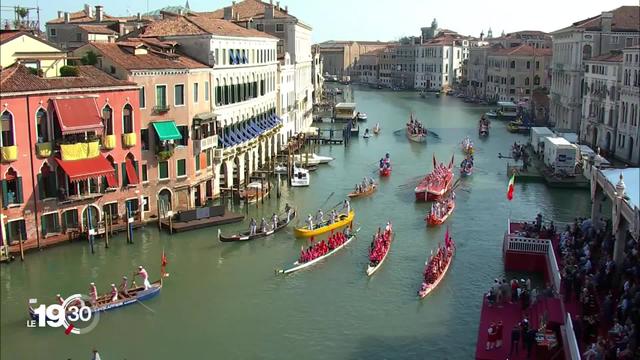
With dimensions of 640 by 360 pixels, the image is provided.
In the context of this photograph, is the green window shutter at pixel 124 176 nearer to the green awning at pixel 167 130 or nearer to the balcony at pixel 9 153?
the green awning at pixel 167 130

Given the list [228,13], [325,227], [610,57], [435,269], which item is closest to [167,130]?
[325,227]

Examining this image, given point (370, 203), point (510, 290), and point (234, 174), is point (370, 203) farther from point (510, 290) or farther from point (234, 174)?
point (510, 290)

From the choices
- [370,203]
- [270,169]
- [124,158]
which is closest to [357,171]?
[270,169]

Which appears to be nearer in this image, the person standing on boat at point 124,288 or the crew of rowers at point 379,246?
the person standing on boat at point 124,288

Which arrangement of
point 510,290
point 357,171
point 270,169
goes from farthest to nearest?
point 357,171, point 270,169, point 510,290

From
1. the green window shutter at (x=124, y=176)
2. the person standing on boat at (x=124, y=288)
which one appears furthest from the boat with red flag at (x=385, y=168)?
the person standing on boat at (x=124, y=288)

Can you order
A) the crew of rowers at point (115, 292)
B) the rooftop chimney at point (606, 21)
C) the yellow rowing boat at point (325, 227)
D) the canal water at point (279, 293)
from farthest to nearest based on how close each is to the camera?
the rooftop chimney at point (606, 21)
the yellow rowing boat at point (325, 227)
the crew of rowers at point (115, 292)
the canal water at point (279, 293)

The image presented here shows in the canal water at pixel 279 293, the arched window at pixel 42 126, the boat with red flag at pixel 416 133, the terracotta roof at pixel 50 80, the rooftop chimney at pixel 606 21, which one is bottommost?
the canal water at pixel 279 293
